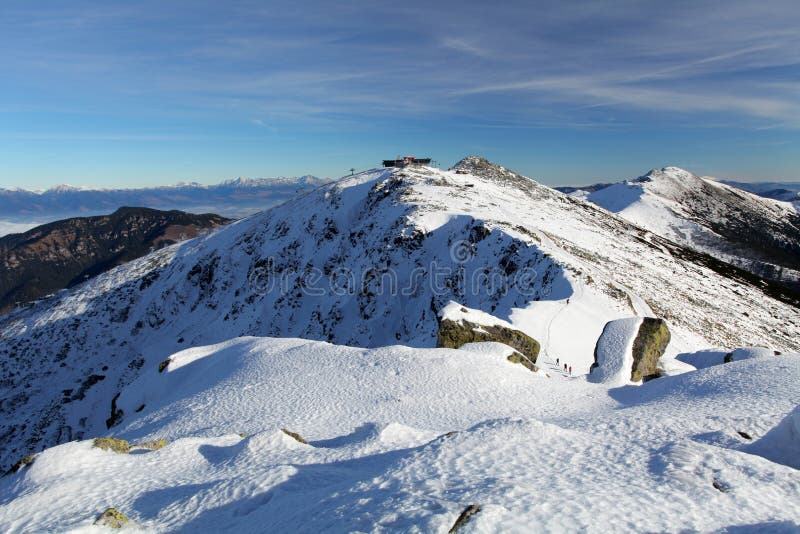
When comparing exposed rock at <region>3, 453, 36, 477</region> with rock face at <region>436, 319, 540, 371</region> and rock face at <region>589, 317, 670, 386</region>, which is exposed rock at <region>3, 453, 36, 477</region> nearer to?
rock face at <region>436, 319, 540, 371</region>

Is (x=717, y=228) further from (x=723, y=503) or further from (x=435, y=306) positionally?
(x=723, y=503)

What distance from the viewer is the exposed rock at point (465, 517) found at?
22.5 ft

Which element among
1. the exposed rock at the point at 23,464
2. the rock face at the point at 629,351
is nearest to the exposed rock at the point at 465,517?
the exposed rock at the point at 23,464

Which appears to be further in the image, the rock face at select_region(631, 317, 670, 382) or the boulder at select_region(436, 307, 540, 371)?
the boulder at select_region(436, 307, 540, 371)

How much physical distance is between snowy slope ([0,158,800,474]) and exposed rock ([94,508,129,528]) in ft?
82.5

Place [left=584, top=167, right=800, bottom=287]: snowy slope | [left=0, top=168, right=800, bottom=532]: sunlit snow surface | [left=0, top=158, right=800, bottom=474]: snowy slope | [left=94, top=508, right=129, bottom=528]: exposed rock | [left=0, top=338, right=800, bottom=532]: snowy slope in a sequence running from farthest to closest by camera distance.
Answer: [left=584, top=167, right=800, bottom=287]: snowy slope → [left=0, top=158, right=800, bottom=474]: snowy slope → [left=94, top=508, right=129, bottom=528]: exposed rock → [left=0, top=168, right=800, bottom=532]: sunlit snow surface → [left=0, top=338, right=800, bottom=532]: snowy slope

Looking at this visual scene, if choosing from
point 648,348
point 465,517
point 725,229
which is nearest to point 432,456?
point 465,517

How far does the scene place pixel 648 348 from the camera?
85.5 feet

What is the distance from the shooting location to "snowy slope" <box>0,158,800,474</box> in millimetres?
42844

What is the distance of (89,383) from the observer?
6512cm

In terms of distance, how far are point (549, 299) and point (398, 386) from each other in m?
24.4

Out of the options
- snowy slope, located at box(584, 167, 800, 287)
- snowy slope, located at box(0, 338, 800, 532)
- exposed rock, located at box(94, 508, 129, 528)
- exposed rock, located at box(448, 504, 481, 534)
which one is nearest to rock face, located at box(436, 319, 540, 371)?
snowy slope, located at box(0, 338, 800, 532)

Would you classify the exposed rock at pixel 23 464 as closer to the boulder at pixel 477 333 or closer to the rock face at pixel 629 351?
the boulder at pixel 477 333

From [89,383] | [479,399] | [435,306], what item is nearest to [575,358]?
[479,399]
